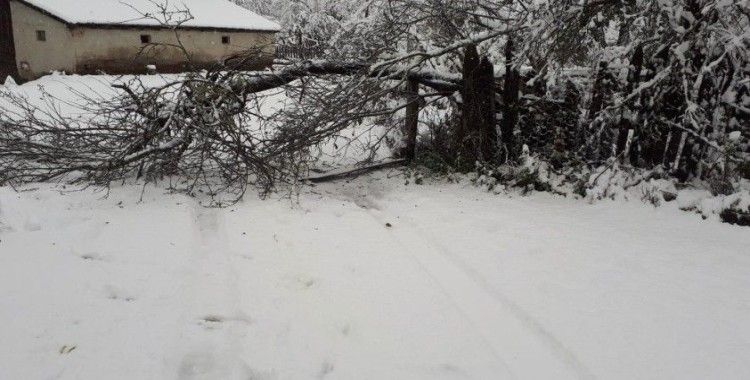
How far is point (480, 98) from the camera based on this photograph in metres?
6.85

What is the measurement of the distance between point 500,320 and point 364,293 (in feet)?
3.32

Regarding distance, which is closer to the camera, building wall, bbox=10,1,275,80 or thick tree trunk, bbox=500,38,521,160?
thick tree trunk, bbox=500,38,521,160

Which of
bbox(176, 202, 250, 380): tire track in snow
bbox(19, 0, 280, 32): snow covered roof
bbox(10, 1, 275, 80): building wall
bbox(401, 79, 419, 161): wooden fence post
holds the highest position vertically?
bbox(19, 0, 280, 32): snow covered roof

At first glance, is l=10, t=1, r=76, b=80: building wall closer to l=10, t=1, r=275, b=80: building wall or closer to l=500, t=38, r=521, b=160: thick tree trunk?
l=10, t=1, r=275, b=80: building wall

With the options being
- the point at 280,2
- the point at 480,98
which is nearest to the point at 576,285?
the point at 480,98

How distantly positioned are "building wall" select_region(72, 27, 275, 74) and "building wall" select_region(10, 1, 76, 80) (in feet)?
1.32

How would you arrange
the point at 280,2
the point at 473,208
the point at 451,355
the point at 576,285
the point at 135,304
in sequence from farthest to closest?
the point at 280,2 → the point at 473,208 → the point at 576,285 → the point at 135,304 → the point at 451,355

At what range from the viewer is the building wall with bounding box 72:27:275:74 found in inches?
765

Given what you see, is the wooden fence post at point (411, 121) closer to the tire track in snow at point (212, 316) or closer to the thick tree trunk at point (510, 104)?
the thick tree trunk at point (510, 104)

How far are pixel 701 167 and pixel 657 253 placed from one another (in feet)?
5.94

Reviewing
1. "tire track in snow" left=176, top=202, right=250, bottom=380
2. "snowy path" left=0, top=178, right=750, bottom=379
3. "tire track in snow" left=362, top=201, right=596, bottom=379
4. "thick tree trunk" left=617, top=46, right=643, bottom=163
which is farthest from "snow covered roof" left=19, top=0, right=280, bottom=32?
"tire track in snow" left=362, top=201, right=596, bottom=379

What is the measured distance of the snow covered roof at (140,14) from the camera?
18.7m

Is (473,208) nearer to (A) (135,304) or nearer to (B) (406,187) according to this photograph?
(B) (406,187)

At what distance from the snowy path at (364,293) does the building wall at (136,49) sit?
14.6 metres
